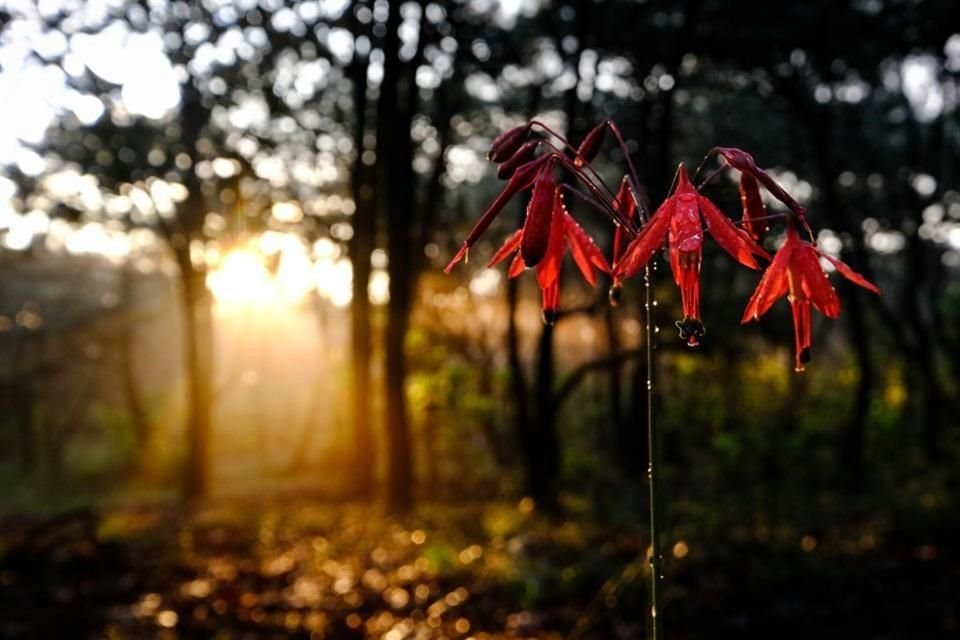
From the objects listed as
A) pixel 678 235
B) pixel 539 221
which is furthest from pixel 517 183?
pixel 678 235

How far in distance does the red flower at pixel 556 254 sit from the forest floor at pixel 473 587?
2.97 meters

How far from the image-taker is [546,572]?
6.42 metres

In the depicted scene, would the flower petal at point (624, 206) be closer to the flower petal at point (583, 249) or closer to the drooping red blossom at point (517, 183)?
the flower petal at point (583, 249)

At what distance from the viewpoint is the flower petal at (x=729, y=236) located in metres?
1.51

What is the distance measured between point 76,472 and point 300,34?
1241 inches

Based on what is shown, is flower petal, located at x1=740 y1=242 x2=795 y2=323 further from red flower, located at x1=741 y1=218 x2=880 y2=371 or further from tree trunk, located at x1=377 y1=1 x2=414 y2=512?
tree trunk, located at x1=377 y1=1 x2=414 y2=512

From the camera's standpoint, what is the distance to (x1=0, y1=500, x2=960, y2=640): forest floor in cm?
557

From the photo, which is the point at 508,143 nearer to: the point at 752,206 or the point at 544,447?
the point at 752,206

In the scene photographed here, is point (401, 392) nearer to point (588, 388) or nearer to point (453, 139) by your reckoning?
point (453, 139)

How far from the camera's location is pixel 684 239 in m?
1.47

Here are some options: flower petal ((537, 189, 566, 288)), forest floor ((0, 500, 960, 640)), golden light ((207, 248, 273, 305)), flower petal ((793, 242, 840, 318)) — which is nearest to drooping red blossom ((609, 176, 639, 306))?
flower petal ((537, 189, 566, 288))

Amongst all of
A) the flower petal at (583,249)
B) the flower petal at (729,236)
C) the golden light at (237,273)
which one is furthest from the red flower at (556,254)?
the golden light at (237,273)

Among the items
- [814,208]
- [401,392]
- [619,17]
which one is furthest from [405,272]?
[814,208]

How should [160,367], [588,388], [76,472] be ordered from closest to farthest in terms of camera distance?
[588,388], [76,472], [160,367]
